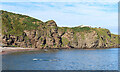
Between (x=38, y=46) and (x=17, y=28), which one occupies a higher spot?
Result: (x=17, y=28)

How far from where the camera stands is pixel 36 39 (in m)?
191

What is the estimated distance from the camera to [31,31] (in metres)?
191

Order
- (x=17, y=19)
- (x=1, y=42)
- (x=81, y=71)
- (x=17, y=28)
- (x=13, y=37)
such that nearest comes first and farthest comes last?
1. (x=81, y=71)
2. (x=1, y=42)
3. (x=13, y=37)
4. (x=17, y=28)
5. (x=17, y=19)

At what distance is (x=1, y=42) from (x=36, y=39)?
43.7 m

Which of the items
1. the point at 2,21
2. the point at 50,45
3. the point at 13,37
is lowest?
the point at 50,45

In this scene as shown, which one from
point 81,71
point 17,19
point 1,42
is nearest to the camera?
point 81,71

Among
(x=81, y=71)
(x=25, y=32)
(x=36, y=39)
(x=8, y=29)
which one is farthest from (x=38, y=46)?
(x=81, y=71)

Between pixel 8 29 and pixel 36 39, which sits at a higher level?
pixel 8 29

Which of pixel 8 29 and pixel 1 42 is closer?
pixel 1 42

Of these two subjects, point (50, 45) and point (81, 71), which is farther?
point (50, 45)

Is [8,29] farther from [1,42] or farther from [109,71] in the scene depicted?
[109,71]

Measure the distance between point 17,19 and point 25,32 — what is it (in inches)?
829

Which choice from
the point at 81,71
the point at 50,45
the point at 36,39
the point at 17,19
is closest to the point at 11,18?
the point at 17,19

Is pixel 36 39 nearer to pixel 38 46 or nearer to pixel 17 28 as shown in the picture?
pixel 38 46
